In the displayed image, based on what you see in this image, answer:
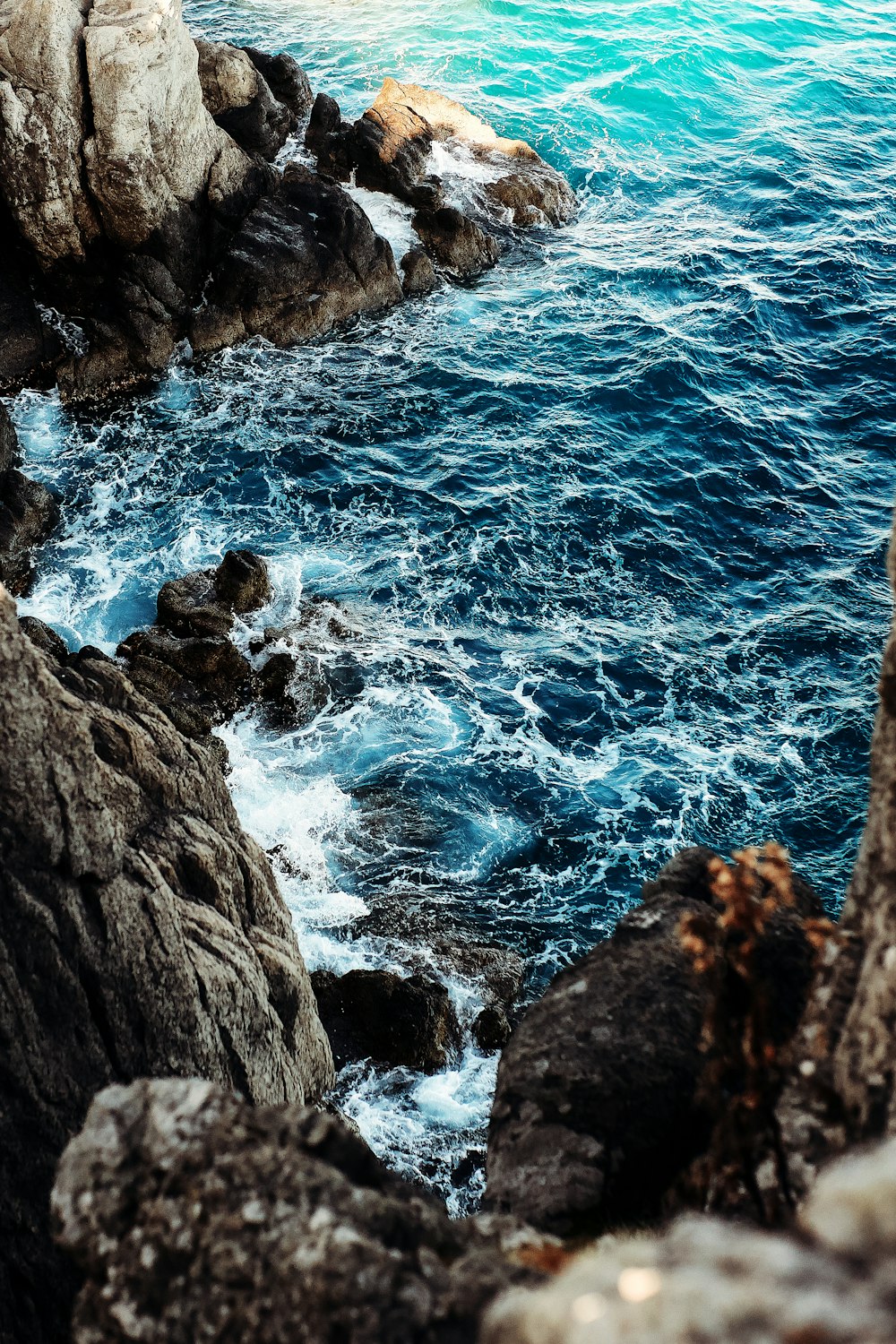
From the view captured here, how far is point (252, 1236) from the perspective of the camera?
6.09 metres

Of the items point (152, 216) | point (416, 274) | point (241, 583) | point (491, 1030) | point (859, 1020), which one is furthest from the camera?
point (416, 274)

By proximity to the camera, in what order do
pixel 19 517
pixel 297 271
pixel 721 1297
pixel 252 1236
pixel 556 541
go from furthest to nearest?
1. pixel 297 271
2. pixel 556 541
3. pixel 19 517
4. pixel 252 1236
5. pixel 721 1297

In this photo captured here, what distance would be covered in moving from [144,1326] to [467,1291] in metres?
1.83

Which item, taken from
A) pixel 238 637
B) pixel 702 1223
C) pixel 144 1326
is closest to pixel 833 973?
pixel 702 1223

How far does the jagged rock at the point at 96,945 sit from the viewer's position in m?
11.0

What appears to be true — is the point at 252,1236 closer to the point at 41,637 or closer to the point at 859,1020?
the point at 859,1020

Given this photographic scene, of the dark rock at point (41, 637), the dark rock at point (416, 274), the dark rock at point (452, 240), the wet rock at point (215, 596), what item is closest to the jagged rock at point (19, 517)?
the wet rock at point (215, 596)

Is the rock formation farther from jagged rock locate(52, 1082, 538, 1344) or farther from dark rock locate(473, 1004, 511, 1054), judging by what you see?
jagged rock locate(52, 1082, 538, 1344)

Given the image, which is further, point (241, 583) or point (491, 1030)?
point (241, 583)

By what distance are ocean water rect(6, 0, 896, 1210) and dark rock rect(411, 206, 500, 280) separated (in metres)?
0.90

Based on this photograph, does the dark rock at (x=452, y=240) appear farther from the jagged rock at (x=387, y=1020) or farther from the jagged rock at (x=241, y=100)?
the jagged rock at (x=387, y=1020)

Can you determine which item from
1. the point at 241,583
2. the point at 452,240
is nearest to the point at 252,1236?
the point at 241,583

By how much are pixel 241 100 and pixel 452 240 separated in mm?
8869

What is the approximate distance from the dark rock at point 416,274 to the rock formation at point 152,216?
0.17ft
